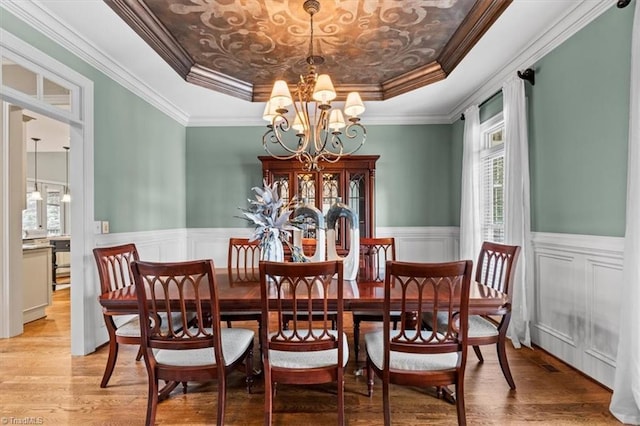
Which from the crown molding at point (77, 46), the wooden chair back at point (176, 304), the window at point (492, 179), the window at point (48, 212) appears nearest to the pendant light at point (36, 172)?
the window at point (48, 212)

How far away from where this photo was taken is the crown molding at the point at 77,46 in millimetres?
2213

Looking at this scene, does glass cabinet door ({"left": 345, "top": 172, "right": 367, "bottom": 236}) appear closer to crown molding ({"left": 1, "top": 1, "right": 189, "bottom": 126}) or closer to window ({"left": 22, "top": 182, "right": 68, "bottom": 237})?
crown molding ({"left": 1, "top": 1, "right": 189, "bottom": 126})

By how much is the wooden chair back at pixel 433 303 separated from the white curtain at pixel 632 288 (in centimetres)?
88

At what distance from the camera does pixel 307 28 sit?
2773mm

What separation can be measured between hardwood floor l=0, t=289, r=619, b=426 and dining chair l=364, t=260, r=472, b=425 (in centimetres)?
38

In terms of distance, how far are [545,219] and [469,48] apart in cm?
154

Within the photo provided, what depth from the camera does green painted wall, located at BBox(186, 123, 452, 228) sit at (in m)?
4.84

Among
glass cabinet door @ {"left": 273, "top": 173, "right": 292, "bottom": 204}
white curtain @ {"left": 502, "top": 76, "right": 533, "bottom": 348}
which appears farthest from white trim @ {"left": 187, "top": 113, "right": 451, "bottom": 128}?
white curtain @ {"left": 502, "top": 76, "right": 533, "bottom": 348}

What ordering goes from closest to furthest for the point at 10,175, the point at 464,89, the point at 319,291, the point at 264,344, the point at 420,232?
the point at 264,344, the point at 319,291, the point at 10,175, the point at 464,89, the point at 420,232

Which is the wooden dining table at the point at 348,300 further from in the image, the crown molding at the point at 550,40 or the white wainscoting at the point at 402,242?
the white wainscoting at the point at 402,242

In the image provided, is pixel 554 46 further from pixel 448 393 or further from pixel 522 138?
pixel 448 393

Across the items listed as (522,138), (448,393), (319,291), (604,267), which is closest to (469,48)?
(522,138)

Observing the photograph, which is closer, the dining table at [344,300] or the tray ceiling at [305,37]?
the dining table at [344,300]

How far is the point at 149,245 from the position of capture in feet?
12.4
